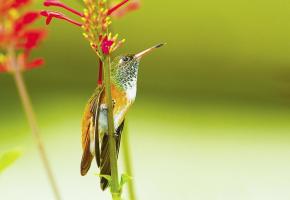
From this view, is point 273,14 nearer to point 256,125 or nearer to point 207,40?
point 207,40

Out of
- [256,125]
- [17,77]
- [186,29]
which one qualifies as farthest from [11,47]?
[256,125]

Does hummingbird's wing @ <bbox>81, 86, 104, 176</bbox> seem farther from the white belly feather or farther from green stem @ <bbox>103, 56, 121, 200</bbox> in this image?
green stem @ <bbox>103, 56, 121, 200</bbox>

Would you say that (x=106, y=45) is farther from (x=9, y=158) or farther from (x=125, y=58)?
(x=125, y=58)

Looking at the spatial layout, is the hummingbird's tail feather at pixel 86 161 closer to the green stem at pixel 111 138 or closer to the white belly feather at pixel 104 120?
the white belly feather at pixel 104 120

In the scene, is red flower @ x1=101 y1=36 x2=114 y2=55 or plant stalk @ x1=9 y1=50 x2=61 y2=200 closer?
plant stalk @ x1=9 y1=50 x2=61 y2=200

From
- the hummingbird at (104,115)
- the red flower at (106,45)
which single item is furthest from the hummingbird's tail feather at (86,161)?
the red flower at (106,45)

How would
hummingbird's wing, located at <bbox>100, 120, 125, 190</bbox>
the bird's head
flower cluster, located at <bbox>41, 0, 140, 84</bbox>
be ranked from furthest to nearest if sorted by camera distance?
the bird's head < hummingbird's wing, located at <bbox>100, 120, 125, 190</bbox> < flower cluster, located at <bbox>41, 0, 140, 84</bbox>

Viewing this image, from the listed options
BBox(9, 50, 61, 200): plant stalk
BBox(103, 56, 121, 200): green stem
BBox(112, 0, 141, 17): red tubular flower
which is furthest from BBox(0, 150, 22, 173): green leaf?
BBox(112, 0, 141, 17): red tubular flower
